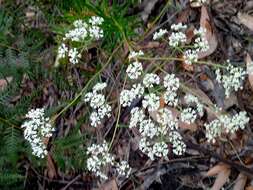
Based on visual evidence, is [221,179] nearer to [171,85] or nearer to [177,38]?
[171,85]

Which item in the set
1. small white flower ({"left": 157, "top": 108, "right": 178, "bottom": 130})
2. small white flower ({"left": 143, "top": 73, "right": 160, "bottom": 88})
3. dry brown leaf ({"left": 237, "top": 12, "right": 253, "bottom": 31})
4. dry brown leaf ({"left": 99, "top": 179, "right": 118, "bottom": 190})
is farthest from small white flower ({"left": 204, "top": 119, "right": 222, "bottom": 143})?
dry brown leaf ({"left": 99, "top": 179, "right": 118, "bottom": 190})

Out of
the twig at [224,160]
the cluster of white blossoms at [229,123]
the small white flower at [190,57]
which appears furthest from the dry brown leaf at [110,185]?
the small white flower at [190,57]

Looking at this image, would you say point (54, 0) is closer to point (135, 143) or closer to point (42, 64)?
point (42, 64)

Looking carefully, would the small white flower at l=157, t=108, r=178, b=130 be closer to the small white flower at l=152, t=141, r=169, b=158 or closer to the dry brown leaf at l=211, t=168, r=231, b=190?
the small white flower at l=152, t=141, r=169, b=158

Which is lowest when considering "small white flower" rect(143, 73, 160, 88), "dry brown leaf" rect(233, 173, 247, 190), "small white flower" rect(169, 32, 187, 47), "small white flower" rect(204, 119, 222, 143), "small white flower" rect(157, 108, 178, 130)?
"dry brown leaf" rect(233, 173, 247, 190)

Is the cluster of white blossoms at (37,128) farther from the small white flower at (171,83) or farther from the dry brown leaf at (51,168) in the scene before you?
the dry brown leaf at (51,168)

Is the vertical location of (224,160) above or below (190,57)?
below

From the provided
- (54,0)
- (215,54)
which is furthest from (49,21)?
(215,54)

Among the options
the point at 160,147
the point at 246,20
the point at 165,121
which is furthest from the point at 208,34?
the point at 160,147
